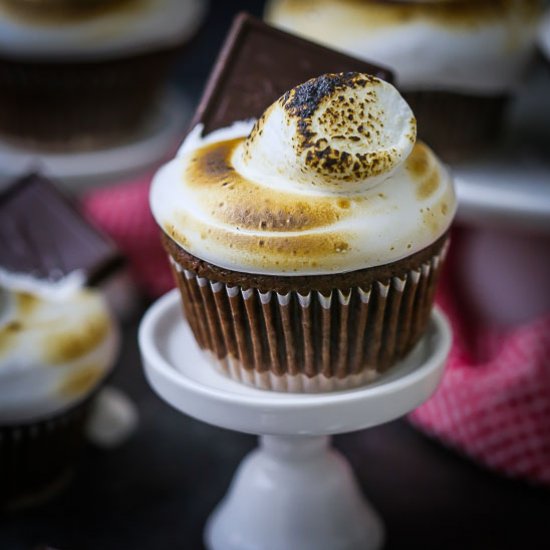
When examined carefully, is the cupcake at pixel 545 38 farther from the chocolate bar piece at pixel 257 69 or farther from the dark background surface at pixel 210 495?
the dark background surface at pixel 210 495

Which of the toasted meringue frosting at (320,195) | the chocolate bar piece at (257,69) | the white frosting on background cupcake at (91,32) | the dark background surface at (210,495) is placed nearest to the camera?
the toasted meringue frosting at (320,195)

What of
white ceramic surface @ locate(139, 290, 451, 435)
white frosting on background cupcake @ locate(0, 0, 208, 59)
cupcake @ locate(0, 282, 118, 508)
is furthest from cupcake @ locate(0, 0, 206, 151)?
white ceramic surface @ locate(139, 290, 451, 435)

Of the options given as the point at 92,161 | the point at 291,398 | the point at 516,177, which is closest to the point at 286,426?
the point at 291,398

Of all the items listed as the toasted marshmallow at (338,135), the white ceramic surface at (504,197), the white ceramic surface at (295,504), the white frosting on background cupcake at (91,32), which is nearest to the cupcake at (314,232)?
the toasted marshmallow at (338,135)

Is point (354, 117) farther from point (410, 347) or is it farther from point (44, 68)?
point (44, 68)

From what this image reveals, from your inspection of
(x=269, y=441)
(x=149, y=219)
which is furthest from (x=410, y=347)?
(x=149, y=219)

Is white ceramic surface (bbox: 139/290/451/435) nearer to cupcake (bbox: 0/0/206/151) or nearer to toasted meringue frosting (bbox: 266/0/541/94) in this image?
toasted meringue frosting (bbox: 266/0/541/94)
